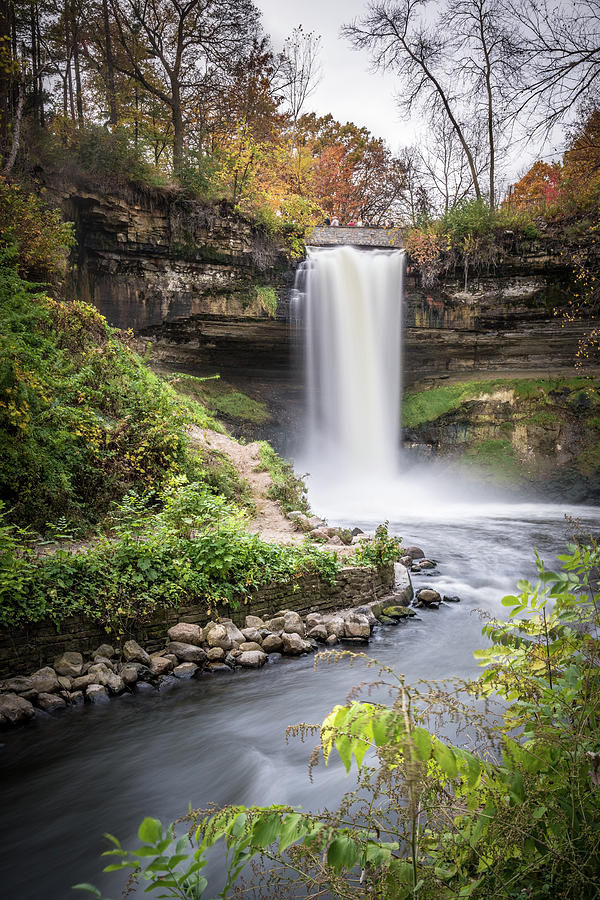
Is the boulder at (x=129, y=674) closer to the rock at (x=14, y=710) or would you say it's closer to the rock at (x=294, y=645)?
the rock at (x=14, y=710)

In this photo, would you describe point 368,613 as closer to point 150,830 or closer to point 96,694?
point 96,694

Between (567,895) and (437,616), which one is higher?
(567,895)

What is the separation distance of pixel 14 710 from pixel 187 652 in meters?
1.58

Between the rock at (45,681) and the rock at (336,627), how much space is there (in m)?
2.90

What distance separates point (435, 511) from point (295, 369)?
22.2ft

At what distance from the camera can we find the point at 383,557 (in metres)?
7.25

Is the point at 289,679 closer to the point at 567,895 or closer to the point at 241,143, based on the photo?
the point at 567,895

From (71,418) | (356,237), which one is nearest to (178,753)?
(71,418)

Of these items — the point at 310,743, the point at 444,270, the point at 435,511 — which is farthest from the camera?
the point at 444,270

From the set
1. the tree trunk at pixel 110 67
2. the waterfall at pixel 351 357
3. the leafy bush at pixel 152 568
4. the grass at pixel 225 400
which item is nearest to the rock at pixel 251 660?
the leafy bush at pixel 152 568

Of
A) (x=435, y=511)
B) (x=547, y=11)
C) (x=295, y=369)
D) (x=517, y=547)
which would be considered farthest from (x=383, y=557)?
(x=295, y=369)

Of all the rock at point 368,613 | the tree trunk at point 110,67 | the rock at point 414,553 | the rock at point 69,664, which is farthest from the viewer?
the tree trunk at point 110,67

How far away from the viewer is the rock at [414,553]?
9.42 metres

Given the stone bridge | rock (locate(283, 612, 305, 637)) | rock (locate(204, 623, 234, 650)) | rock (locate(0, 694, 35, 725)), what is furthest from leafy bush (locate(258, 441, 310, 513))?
the stone bridge
